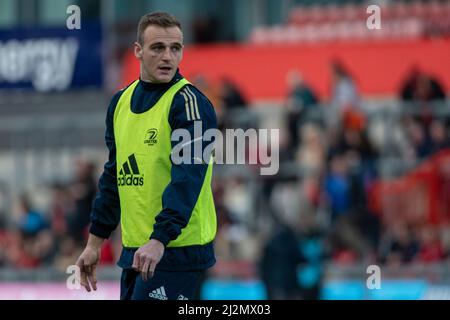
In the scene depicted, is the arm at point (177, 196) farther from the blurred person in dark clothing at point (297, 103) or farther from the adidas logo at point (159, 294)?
the blurred person in dark clothing at point (297, 103)

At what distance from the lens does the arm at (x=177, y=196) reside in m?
7.21

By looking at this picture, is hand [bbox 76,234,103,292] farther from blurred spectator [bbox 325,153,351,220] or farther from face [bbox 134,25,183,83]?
blurred spectator [bbox 325,153,351,220]

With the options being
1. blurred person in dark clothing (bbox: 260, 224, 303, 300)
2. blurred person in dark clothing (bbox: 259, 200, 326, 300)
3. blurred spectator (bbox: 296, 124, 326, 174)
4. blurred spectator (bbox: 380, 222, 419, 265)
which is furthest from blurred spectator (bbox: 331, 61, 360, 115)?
blurred person in dark clothing (bbox: 260, 224, 303, 300)

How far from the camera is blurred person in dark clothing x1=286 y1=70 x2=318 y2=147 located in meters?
17.9

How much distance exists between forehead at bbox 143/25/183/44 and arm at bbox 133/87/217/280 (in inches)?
10.9

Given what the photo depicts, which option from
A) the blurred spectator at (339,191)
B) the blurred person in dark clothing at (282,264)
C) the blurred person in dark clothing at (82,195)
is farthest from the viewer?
the blurred person in dark clothing at (82,195)

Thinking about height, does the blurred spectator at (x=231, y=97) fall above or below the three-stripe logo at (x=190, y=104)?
below

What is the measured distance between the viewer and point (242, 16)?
25.9 meters

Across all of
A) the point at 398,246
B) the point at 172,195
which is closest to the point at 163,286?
the point at 172,195

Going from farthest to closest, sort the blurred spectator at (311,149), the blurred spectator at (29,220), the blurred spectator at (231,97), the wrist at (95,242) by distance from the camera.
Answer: the blurred spectator at (231,97) < the blurred spectator at (29,220) < the blurred spectator at (311,149) < the wrist at (95,242)

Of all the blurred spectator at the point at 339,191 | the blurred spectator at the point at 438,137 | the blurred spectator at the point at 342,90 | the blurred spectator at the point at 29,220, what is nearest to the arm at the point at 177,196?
the blurred spectator at the point at 339,191

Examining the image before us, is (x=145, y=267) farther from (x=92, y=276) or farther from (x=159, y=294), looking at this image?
(x=92, y=276)

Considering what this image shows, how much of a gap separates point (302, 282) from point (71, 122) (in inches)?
171

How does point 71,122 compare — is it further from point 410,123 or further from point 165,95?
point 165,95
